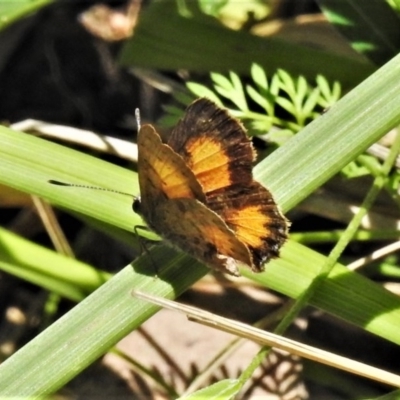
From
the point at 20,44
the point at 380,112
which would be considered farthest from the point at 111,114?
the point at 380,112

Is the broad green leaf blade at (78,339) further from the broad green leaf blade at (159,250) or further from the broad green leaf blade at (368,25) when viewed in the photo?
the broad green leaf blade at (368,25)

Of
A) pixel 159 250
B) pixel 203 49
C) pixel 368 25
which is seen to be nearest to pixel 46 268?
pixel 159 250

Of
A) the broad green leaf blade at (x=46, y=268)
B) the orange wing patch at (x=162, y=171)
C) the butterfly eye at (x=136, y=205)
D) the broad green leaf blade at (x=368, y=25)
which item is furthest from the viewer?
the broad green leaf blade at (x=368, y=25)

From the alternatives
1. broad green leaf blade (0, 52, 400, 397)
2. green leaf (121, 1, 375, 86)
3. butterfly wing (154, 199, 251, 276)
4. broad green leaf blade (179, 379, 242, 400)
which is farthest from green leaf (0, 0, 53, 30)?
broad green leaf blade (179, 379, 242, 400)

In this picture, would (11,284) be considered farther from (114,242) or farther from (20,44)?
(20,44)

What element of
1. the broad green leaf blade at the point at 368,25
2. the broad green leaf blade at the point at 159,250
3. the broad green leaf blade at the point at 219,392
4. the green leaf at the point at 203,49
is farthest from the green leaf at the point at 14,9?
the broad green leaf blade at the point at 219,392

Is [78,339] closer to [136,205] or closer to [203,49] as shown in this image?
[136,205]

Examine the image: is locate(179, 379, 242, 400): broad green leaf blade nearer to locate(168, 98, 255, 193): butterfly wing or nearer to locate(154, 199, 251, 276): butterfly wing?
locate(154, 199, 251, 276): butterfly wing
